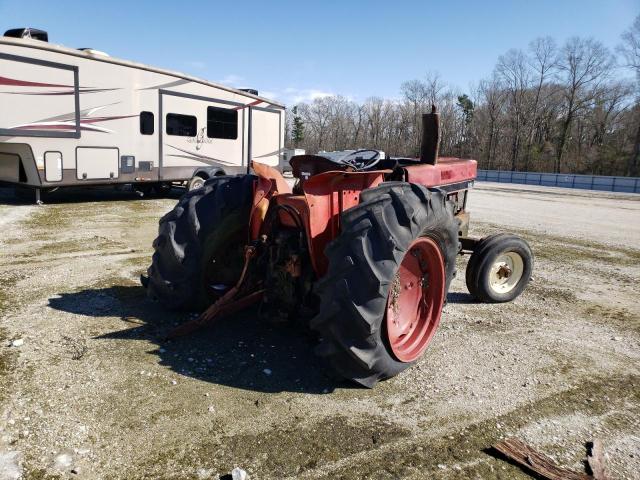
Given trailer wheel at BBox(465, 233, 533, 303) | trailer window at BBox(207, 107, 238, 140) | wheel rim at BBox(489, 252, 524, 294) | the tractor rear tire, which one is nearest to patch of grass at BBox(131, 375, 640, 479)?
the tractor rear tire

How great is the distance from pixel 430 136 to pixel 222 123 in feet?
34.9

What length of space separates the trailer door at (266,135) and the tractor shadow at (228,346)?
10.9 m

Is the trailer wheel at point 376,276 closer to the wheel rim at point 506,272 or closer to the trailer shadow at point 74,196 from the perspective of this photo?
the wheel rim at point 506,272

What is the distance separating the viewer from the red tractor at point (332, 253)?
10.3 feet

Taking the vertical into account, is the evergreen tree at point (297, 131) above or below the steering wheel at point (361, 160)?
above

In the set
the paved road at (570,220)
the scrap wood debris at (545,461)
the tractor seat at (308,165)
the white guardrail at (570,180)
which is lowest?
the scrap wood debris at (545,461)

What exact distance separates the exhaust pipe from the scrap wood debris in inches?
116

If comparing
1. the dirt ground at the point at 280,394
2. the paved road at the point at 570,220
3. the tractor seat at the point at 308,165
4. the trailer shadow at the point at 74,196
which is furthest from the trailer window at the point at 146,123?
the tractor seat at the point at 308,165

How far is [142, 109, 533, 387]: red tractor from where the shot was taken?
3.13 meters

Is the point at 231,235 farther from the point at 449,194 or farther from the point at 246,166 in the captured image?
the point at 246,166

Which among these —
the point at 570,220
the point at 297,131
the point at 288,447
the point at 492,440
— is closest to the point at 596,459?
the point at 492,440

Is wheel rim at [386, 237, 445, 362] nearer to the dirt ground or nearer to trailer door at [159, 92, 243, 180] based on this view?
the dirt ground

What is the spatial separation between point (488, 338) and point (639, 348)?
1326 millimetres

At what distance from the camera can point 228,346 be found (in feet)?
13.2
